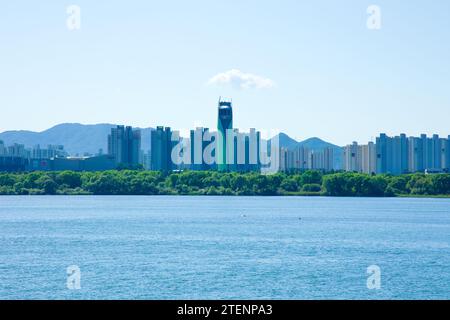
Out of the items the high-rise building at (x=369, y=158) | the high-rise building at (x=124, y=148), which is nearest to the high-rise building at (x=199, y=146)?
the high-rise building at (x=124, y=148)

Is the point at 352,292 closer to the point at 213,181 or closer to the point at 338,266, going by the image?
the point at 338,266

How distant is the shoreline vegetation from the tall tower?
1003 inches

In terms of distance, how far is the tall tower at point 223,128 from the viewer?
6117 inches

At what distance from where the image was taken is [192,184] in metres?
128

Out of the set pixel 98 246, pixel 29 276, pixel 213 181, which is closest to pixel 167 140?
pixel 213 181

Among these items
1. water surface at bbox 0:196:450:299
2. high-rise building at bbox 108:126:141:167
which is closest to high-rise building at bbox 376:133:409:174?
high-rise building at bbox 108:126:141:167

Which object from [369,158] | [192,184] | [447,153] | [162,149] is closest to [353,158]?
[369,158]

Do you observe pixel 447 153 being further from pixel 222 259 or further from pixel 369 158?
pixel 222 259

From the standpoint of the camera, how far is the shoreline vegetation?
119 metres

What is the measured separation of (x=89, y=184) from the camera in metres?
124

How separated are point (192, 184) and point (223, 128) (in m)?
35.5

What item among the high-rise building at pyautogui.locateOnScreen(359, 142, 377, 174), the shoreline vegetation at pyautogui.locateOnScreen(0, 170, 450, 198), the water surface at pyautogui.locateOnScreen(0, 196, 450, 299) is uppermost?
the high-rise building at pyautogui.locateOnScreen(359, 142, 377, 174)

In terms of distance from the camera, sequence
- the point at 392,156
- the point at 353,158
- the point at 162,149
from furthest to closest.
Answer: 1. the point at 353,158
2. the point at 162,149
3. the point at 392,156

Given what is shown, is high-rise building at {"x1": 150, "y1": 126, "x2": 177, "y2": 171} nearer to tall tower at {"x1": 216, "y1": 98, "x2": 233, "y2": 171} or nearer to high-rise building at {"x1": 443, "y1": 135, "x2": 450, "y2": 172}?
tall tower at {"x1": 216, "y1": 98, "x2": 233, "y2": 171}
